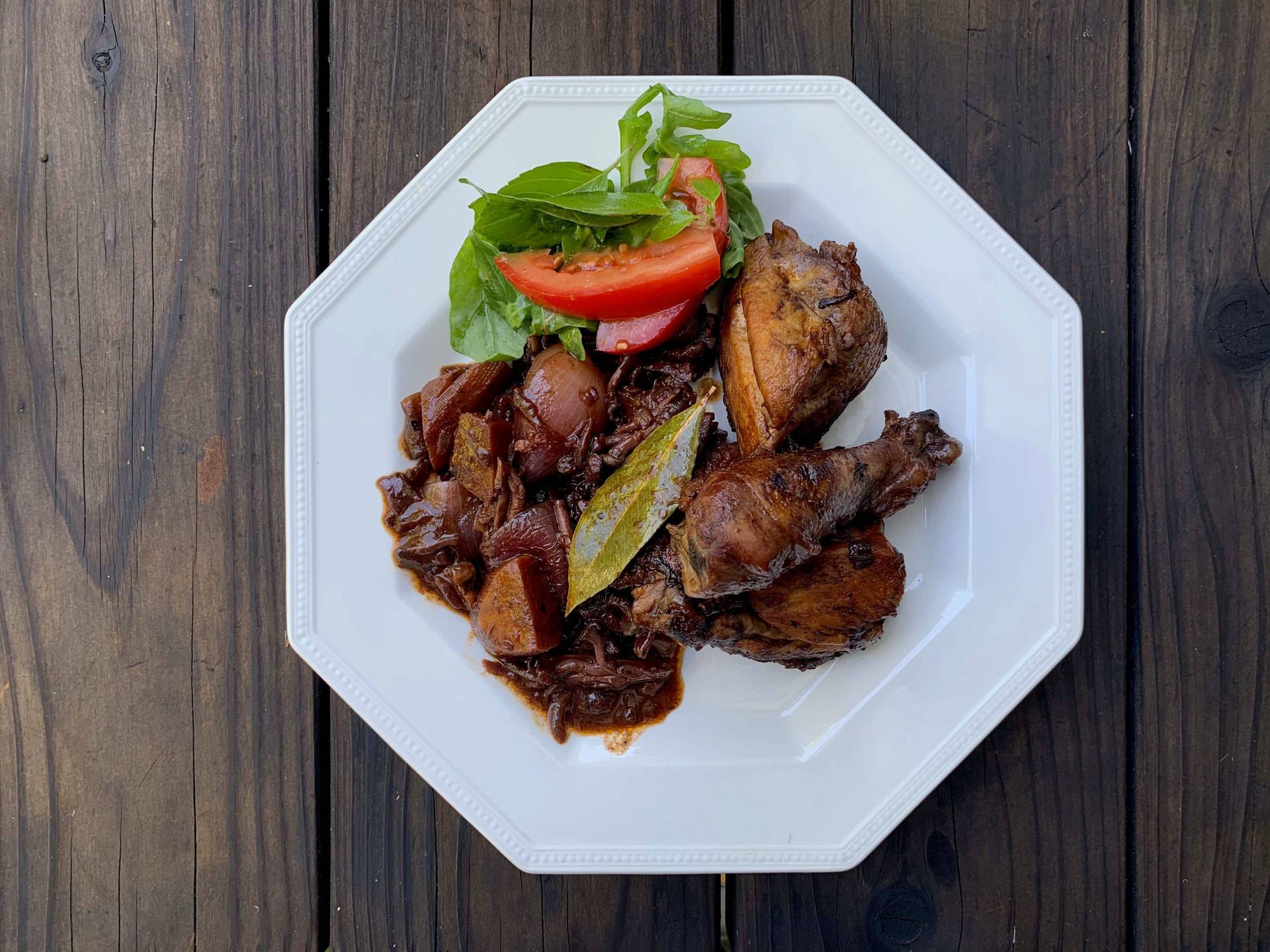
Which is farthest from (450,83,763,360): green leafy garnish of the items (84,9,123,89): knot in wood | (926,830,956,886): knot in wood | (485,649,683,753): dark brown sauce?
(926,830,956,886): knot in wood

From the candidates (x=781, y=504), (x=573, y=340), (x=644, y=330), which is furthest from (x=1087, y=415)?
(x=573, y=340)

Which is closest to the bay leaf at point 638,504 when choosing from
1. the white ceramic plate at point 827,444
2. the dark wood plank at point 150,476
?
the white ceramic plate at point 827,444

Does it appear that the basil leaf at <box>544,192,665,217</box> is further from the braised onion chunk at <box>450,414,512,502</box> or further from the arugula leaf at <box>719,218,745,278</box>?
the braised onion chunk at <box>450,414,512,502</box>

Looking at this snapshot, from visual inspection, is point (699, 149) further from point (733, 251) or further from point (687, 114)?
point (733, 251)

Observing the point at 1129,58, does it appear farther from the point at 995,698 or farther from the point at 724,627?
the point at 724,627

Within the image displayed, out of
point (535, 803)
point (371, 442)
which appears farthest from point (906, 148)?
point (535, 803)

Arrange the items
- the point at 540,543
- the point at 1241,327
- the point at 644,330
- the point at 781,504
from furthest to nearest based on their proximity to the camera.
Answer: the point at 1241,327 → the point at 540,543 → the point at 644,330 → the point at 781,504
